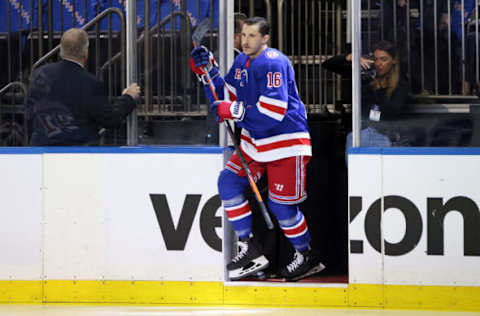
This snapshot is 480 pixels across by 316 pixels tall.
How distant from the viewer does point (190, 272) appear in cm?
459

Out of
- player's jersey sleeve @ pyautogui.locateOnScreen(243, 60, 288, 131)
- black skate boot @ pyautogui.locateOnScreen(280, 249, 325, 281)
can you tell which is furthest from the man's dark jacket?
black skate boot @ pyautogui.locateOnScreen(280, 249, 325, 281)

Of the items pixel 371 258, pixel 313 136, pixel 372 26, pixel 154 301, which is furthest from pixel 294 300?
pixel 372 26

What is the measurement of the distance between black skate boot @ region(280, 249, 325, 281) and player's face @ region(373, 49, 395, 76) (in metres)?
1.12

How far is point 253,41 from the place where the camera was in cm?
448

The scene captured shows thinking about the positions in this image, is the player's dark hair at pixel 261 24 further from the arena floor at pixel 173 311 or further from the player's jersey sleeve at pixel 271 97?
the arena floor at pixel 173 311

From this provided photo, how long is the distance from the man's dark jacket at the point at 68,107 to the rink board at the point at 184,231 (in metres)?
0.11

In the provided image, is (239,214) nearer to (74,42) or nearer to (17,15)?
(74,42)

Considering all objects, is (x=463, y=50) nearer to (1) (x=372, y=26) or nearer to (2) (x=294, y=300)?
(1) (x=372, y=26)

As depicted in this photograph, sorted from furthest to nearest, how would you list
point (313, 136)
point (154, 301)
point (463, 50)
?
1. point (313, 136)
2. point (154, 301)
3. point (463, 50)

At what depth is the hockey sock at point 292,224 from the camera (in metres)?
4.58

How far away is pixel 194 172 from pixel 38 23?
1237mm

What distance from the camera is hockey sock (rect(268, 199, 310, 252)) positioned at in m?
4.58

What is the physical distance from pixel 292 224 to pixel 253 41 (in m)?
1.06

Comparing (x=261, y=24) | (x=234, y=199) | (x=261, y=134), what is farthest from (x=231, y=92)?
(x=234, y=199)
